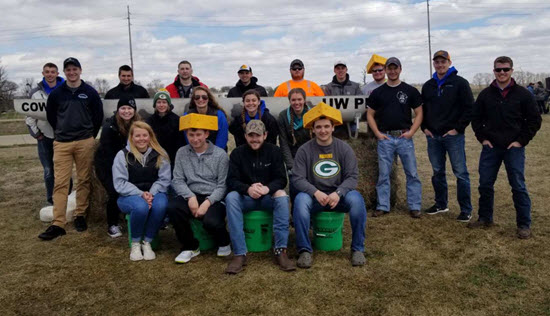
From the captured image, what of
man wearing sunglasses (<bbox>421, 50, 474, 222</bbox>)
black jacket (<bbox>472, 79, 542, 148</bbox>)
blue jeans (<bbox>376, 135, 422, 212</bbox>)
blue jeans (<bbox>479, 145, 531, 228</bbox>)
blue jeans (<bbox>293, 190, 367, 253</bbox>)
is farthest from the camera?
blue jeans (<bbox>376, 135, 422, 212</bbox>)

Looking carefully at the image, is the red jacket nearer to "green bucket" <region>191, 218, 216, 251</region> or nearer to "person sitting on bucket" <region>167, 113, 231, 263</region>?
"person sitting on bucket" <region>167, 113, 231, 263</region>

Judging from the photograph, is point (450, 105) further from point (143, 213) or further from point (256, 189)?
point (143, 213)

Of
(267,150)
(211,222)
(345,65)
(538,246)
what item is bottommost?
(538,246)

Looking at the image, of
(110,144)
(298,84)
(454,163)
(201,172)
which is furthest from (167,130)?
(454,163)

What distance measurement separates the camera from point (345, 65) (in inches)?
241

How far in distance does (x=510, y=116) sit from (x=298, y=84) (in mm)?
2583

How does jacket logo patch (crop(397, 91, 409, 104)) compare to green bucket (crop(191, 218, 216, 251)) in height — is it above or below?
above

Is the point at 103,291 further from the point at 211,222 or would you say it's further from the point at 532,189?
the point at 532,189

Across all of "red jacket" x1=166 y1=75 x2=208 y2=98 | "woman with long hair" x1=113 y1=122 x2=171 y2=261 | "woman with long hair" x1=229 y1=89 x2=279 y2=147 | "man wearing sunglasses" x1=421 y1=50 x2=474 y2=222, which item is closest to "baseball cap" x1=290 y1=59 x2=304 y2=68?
"woman with long hair" x1=229 y1=89 x2=279 y2=147

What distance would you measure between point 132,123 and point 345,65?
3107mm

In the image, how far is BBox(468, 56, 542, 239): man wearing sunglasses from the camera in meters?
4.47

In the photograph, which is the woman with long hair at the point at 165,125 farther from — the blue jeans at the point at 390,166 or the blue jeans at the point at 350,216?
the blue jeans at the point at 390,166

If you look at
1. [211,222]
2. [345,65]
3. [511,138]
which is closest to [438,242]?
[511,138]

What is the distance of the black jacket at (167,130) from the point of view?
4.79 metres
